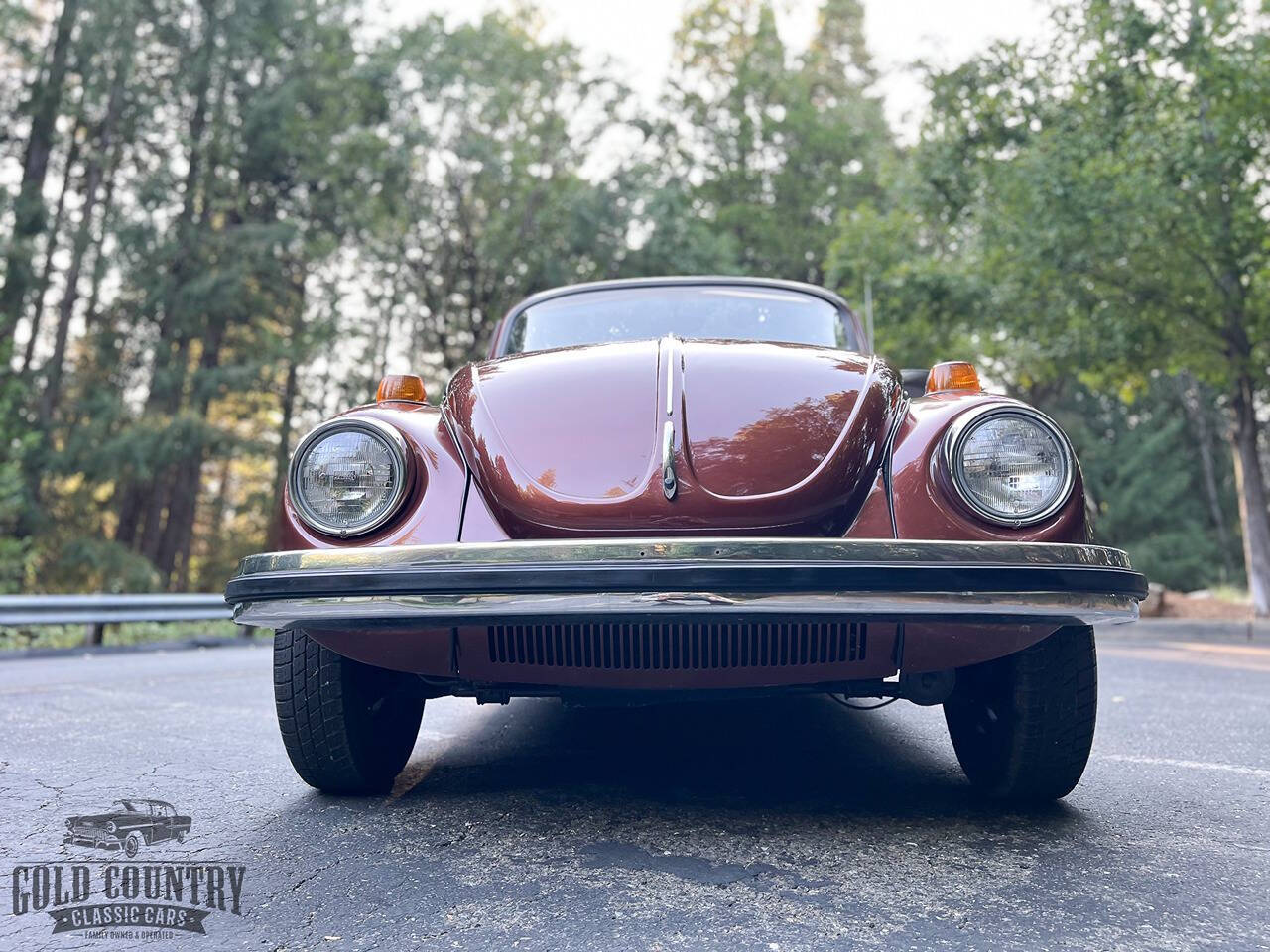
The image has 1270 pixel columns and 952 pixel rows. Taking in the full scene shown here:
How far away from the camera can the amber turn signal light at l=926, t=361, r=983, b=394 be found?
2664 mm

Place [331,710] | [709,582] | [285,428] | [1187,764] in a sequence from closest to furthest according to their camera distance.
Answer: [709,582], [331,710], [1187,764], [285,428]

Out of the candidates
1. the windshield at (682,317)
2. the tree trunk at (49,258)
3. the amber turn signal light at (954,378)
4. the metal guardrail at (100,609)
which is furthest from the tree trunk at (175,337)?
the amber turn signal light at (954,378)

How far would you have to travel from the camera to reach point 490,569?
6.64 feet

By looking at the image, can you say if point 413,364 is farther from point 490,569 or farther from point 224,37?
point 490,569

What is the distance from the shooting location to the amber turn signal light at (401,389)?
2.83m

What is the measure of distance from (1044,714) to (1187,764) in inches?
45.8

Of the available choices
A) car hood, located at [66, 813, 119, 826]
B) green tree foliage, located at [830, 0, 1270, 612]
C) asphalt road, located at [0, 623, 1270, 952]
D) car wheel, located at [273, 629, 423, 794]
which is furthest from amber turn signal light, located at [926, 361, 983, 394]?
green tree foliage, located at [830, 0, 1270, 612]

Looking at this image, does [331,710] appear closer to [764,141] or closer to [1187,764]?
[1187,764]

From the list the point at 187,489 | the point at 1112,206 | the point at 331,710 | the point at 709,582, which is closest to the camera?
the point at 709,582

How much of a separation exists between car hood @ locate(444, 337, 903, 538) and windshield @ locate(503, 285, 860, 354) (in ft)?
3.16

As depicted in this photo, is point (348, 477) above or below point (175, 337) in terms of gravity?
below

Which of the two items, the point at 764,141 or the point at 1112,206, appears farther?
the point at 764,141

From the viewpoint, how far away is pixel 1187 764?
3.15 meters

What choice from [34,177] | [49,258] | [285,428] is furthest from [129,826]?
[285,428]
